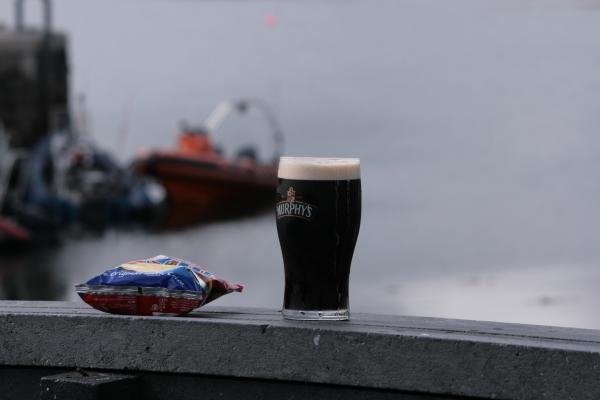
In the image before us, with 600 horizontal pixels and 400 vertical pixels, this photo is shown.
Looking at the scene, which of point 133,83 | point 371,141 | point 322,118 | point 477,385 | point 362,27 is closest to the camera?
point 477,385

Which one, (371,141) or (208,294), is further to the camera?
(371,141)

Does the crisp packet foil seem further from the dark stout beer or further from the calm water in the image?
the calm water

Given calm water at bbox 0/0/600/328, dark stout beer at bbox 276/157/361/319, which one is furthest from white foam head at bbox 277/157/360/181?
calm water at bbox 0/0/600/328

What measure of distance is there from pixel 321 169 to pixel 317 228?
10 centimetres

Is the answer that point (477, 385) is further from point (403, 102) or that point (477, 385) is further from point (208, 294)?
point (403, 102)

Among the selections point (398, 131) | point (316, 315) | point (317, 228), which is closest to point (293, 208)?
point (317, 228)

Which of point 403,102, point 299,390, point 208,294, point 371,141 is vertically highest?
point 403,102

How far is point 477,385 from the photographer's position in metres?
2.16

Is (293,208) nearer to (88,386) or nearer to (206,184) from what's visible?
(88,386)

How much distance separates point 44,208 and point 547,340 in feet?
117

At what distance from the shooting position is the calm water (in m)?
33.9

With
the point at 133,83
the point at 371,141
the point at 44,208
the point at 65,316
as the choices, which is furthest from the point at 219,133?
the point at 65,316

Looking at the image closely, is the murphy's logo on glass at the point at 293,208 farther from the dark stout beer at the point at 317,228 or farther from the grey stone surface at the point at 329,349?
the grey stone surface at the point at 329,349

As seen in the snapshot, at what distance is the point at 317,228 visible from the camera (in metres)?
2.32
